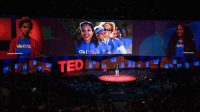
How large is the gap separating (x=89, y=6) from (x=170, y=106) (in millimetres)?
16914

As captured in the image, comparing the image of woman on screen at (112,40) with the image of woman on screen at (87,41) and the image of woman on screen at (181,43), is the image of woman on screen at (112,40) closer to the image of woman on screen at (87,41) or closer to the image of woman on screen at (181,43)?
the image of woman on screen at (87,41)

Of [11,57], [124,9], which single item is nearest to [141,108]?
[11,57]

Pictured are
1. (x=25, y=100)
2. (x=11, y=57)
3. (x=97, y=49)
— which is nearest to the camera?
(x=25, y=100)

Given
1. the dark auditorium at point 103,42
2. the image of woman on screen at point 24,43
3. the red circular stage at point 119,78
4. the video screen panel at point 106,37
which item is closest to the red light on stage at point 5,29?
the dark auditorium at point 103,42

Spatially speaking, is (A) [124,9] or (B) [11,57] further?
(A) [124,9]

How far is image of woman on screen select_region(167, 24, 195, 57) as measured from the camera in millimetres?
27109

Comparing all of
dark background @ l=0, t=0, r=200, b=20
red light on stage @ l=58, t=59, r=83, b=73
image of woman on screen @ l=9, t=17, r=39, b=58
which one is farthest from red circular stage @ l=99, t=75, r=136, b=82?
dark background @ l=0, t=0, r=200, b=20

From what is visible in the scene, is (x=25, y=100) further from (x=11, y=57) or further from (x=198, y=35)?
(x=198, y=35)

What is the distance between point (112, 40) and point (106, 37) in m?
0.56

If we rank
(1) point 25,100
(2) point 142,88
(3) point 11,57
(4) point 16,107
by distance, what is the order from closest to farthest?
(4) point 16,107 → (1) point 25,100 → (2) point 142,88 → (3) point 11,57

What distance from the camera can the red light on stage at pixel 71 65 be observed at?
25.3 metres

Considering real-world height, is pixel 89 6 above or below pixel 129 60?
above

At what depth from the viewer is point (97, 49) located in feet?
86.3

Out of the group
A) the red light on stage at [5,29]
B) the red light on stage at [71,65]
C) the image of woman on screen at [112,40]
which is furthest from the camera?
the image of woman on screen at [112,40]
